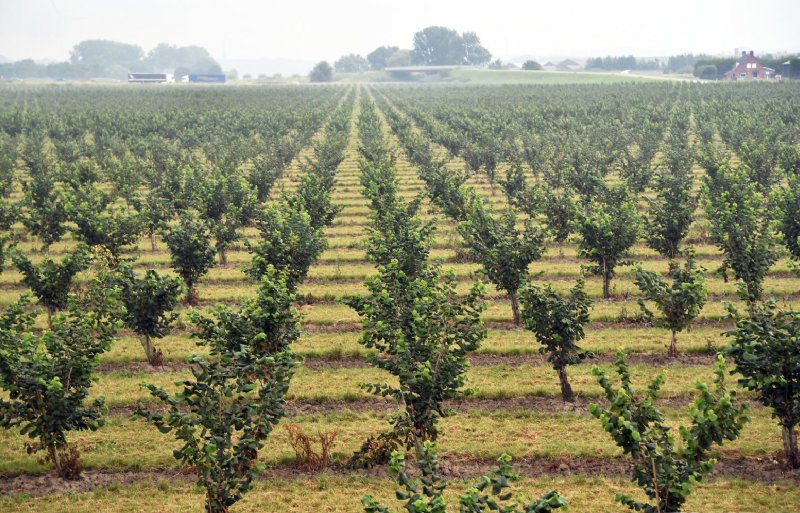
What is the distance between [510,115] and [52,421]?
8463 centimetres

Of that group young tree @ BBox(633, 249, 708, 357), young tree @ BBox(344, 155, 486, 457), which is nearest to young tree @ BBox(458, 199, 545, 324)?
young tree @ BBox(633, 249, 708, 357)

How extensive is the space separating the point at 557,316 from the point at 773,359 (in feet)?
20.2

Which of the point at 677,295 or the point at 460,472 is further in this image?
the point at 677,295

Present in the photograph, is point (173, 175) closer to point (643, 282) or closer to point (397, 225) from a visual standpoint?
point (397, 225)

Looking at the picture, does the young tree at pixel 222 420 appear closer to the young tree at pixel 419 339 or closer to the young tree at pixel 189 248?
the young tree at pixel 419 339

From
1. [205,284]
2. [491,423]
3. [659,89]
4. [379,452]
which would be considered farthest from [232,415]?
[659,89]

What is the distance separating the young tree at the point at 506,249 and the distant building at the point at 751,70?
540ft

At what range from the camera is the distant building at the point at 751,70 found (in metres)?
172

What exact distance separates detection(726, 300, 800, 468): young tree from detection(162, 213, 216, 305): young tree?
19.8m

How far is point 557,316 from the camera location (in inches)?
864

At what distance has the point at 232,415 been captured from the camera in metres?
15.7

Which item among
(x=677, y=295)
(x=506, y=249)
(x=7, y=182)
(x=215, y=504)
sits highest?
(x=7, y=182)

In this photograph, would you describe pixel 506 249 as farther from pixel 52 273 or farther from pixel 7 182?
pixel 7 182

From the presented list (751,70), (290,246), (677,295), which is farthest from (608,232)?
(751,70)
